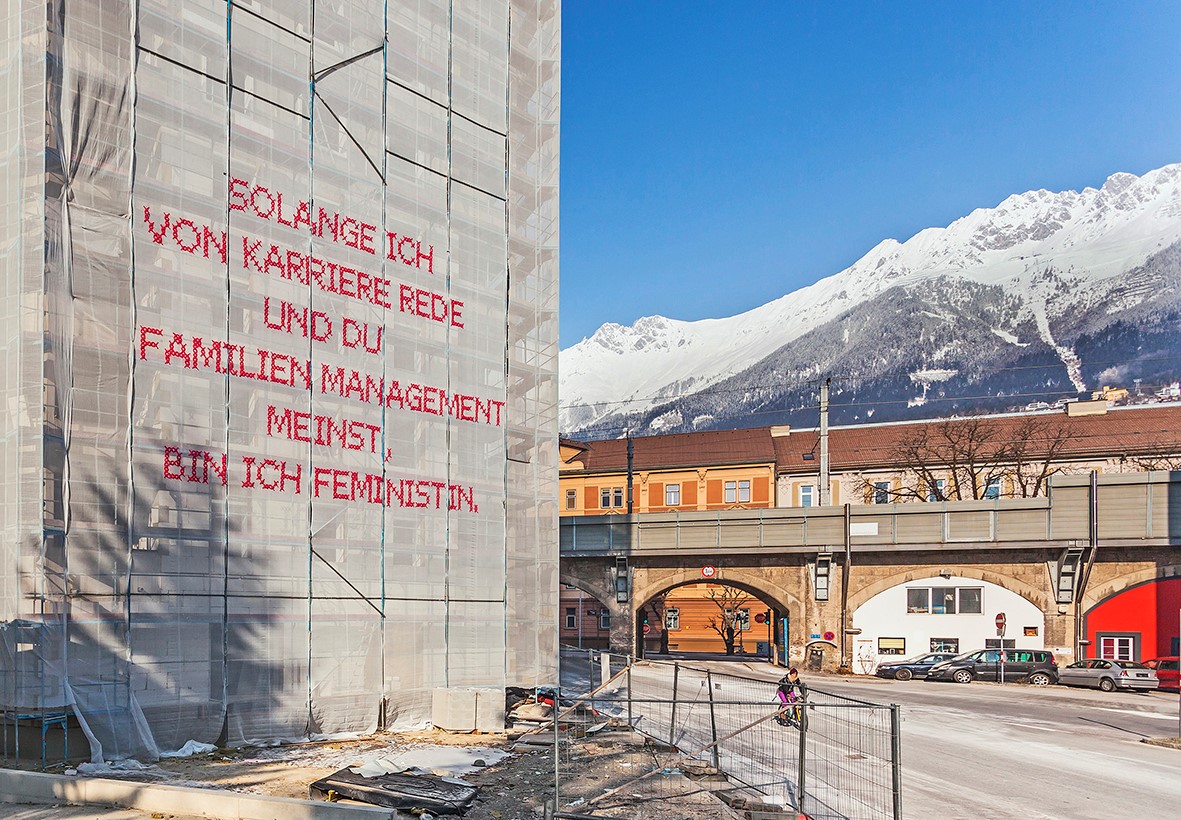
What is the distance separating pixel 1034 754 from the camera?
21.7 metres

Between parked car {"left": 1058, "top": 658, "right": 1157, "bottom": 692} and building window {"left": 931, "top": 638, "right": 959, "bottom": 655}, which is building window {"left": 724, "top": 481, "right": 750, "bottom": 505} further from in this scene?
parked car {"left": 1058, "top": 658, "right": 1157, "bottom": 692}

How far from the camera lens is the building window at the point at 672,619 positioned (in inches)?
3182

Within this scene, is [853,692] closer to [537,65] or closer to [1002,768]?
[1002,768]

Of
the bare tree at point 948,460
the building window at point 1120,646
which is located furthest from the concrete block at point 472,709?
the bare tree at point 948,460

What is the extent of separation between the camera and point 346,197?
955 inches

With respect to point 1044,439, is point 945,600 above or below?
below

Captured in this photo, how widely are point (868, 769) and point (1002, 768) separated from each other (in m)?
2.93

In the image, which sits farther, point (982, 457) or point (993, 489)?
point (993, 489)

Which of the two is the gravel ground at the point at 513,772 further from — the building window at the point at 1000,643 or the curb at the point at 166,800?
the building window at the point at 1000,643

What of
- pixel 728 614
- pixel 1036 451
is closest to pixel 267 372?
pixel 728 614

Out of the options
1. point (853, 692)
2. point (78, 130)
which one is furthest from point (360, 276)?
point (853, 692)

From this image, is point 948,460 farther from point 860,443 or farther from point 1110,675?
point 1110,675

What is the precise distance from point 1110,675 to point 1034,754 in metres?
19.8

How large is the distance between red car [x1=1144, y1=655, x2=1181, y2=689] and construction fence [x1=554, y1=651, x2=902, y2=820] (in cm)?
2020
